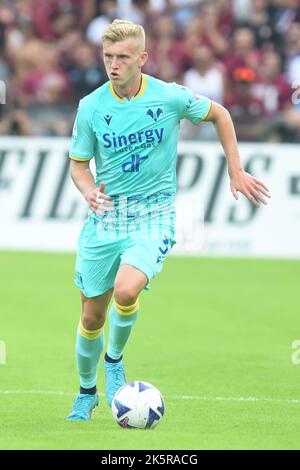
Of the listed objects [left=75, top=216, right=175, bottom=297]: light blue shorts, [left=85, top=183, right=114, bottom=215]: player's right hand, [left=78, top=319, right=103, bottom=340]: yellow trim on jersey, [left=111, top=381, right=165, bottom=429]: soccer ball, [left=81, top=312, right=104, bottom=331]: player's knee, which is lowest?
[left=111, top=381, right=165, bottom=429]: soccer ball

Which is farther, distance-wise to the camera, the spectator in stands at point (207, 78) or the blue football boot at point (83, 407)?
the spectator in stands at point (207, 78)

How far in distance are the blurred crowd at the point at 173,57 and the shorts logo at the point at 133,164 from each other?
9992 millimetres

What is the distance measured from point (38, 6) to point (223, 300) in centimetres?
939

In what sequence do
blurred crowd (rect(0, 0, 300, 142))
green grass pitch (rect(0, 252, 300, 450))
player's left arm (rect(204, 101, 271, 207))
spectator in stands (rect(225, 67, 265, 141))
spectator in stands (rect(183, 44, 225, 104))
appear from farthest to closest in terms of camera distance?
spectator in stands (rect(183, 44, 225, 104))
blurred crowd (rect(0, 0, 300, 142))
spectator in stands (rect(225, 67, 265, 141))
player's left arm (rect(204, 101, 271, 207))
green grass pitch (rect(0, 252, 300, 450))

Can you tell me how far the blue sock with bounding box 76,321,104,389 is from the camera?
26.0 feet

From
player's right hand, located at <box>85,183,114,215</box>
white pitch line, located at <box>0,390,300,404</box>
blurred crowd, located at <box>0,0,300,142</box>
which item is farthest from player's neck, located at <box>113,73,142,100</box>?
blurred crowd, located at <box>0,0,300,142</box>

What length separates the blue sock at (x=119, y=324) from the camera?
7.68 m

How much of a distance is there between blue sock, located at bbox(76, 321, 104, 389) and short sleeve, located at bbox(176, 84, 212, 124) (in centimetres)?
154

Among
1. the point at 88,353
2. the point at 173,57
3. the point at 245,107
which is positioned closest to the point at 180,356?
the point at 88,353

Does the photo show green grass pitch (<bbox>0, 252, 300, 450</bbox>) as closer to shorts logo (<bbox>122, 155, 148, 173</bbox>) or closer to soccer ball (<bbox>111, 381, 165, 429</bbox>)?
soccer ball (<bbox>111, 381, 165, 429</bbox>)

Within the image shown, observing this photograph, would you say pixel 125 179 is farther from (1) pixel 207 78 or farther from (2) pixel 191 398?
(1) pixel 207 78

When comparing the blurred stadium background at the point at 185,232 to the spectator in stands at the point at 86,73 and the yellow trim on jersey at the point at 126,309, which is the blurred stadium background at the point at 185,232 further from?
the yellow trim on jersey at the point at 126,309

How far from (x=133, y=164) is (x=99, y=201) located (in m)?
0.55

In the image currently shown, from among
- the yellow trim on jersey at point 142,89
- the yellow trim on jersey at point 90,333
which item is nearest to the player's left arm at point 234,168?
the yellow trim on jersey at point 142,89
